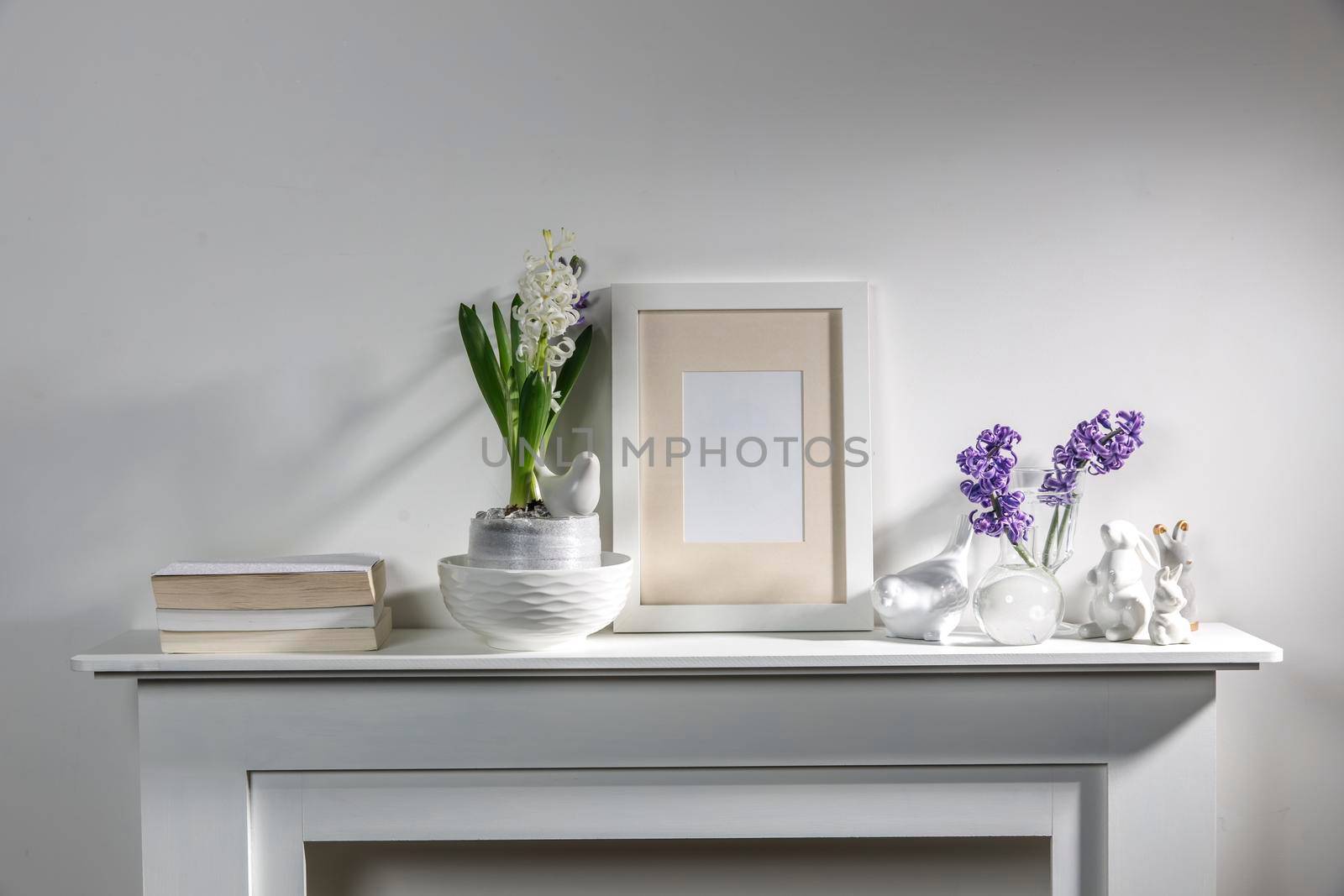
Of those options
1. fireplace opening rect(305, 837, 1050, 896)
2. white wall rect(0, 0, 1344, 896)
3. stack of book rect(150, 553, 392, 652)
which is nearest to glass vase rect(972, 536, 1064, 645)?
white wall rect(0, 0, 1344, 896)

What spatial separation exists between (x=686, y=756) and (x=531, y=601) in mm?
229

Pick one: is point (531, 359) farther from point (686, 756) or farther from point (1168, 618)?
point (1168, 618)

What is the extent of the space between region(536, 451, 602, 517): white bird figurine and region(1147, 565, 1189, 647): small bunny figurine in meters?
0.59

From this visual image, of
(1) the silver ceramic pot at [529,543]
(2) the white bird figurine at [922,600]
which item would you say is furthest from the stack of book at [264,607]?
(2) the white bird figurine at [922,600]

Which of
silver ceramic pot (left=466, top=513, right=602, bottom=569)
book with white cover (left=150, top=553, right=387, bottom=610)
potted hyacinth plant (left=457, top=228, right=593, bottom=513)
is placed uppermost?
potted hyacinth plant (left=457, top=228, right=593, bottom=513)

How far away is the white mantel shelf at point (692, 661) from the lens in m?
0.87

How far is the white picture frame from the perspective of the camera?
996 mm

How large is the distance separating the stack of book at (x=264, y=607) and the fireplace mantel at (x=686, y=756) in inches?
1.0

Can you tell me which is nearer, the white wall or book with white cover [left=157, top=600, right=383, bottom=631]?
book with white cover [left=157, top=600, right=383, bottom=631]

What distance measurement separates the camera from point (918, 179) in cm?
103

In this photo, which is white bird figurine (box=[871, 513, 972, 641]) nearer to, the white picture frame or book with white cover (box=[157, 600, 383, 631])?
the white picture frame

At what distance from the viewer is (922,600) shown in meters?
0.92

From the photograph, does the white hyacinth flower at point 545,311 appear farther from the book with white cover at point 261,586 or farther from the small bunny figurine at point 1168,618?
the small bunny figurine at point 1168,618

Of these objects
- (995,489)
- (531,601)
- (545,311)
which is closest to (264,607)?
(531,601)
